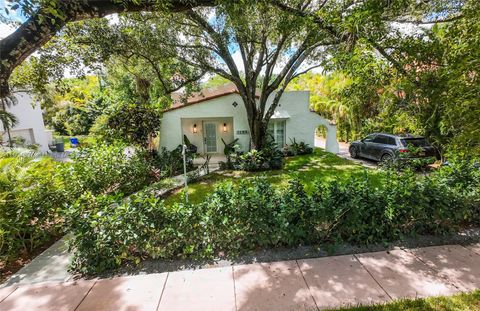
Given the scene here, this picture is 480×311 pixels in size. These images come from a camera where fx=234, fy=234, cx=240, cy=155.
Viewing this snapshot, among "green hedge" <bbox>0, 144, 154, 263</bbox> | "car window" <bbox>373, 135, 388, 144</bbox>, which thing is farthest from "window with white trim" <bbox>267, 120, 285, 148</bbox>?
"green hedge" <bbox>0, 144, 154, 263</bbox>

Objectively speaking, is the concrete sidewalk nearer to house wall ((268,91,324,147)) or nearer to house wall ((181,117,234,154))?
house wall ((268,91,324,147))

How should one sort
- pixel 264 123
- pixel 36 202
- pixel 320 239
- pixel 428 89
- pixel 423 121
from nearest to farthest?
pixel 428 89 < pixel 320 239 < pixel 36 202 < pixel 423 121 < pixel 264 123

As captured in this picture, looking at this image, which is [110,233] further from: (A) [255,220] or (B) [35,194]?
(A) [255,220]

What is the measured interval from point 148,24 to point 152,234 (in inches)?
313

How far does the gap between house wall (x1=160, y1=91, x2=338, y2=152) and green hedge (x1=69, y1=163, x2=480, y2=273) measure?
968cm

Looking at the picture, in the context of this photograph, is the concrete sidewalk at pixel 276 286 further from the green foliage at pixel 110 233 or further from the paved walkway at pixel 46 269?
the green foliage at pixel 110 233

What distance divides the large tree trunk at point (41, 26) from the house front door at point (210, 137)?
11.8 m

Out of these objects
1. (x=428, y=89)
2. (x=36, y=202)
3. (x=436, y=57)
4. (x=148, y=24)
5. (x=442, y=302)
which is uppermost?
(x=148, y=24)

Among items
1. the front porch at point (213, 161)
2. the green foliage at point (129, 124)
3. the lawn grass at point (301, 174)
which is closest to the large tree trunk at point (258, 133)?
the lawn grass at point (301, 174)

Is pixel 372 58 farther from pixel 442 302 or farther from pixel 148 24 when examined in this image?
pixel 148 24

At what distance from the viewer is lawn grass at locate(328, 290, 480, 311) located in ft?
9.89

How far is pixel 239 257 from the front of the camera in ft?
14.0

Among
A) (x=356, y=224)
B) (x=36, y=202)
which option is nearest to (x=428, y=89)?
(x=356, y=224)

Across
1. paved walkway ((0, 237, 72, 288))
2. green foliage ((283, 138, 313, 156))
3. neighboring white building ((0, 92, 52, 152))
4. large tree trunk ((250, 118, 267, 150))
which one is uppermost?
neighboring white building ((0, 92, 52, 152))
